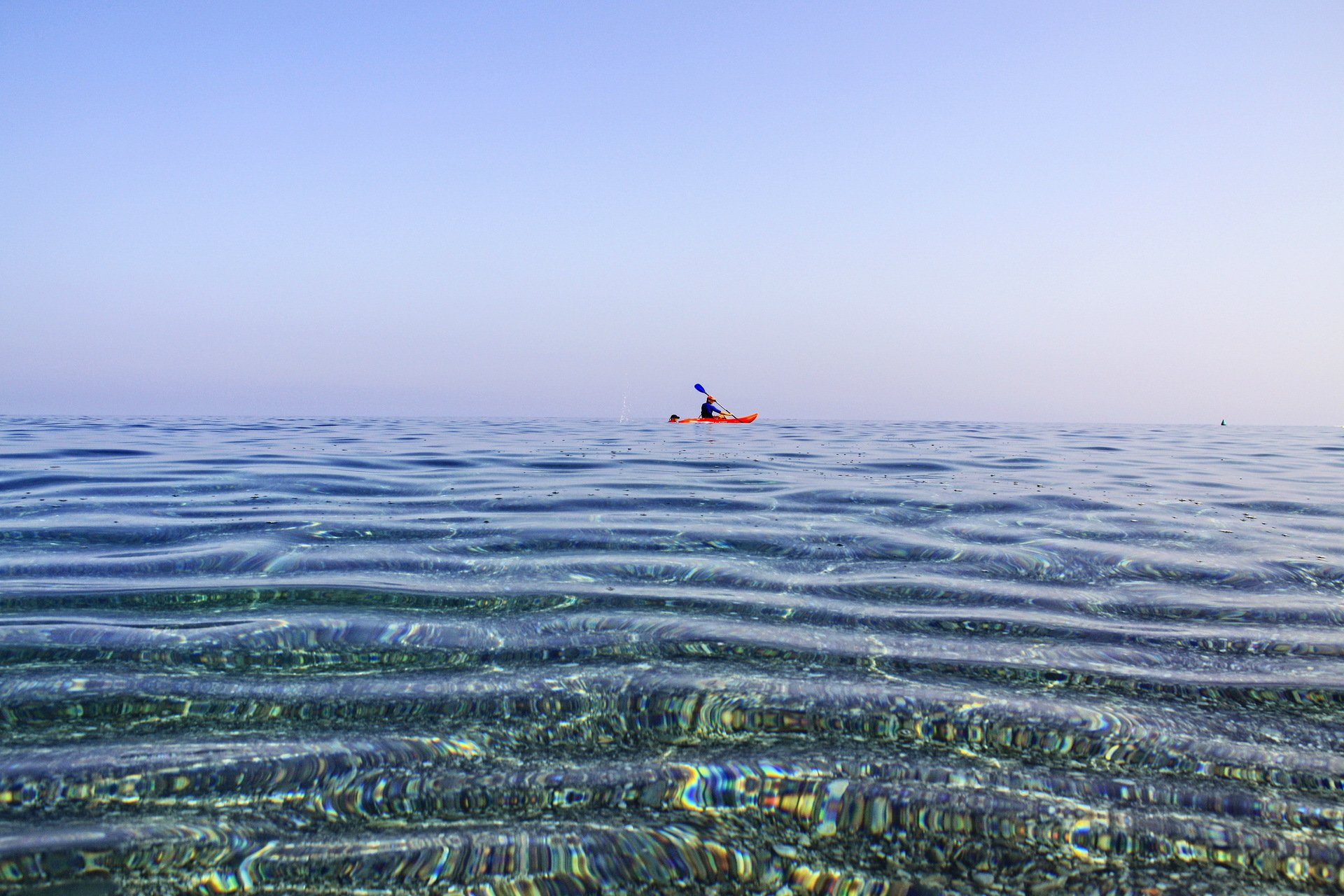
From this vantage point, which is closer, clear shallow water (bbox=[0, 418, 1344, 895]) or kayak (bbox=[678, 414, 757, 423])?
clear shallow water (bbox=[0, 418, 1344, 895])

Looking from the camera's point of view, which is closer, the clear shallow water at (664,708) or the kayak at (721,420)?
the clear shallow water at (664,708)

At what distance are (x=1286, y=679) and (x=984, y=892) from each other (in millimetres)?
1877

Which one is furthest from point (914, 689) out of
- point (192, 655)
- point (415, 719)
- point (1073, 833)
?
point (192, 655)

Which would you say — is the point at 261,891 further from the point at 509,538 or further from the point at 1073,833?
the point at 509,538

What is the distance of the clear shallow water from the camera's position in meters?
1.62

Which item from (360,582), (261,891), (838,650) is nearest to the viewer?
(261,891)

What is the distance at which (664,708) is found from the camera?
233 cm

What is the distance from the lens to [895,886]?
1.55 meters

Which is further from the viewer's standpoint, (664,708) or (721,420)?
(721,420)

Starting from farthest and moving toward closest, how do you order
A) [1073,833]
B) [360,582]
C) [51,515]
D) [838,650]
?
[51,515] → [360,582] → [838,650] → [1073,833]

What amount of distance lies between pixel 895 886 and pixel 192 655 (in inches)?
97.7

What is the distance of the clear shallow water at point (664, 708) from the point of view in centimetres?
162

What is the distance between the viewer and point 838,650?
2.85m

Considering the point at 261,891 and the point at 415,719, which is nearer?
the point at 261,891
